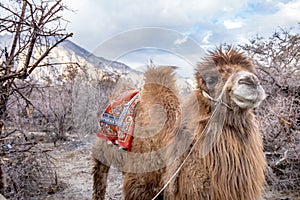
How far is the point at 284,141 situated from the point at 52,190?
4634 millimetres

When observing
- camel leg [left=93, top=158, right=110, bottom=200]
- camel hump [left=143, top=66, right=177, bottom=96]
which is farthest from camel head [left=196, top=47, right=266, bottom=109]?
camel leg [left=93, top=158, right=110, bottom=200]

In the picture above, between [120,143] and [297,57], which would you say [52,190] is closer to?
[120,143]

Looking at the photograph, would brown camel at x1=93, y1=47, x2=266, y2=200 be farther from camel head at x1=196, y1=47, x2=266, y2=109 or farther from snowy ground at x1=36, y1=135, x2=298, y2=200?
snowy ground at x1=36, y1=135, x2=298, y2=200

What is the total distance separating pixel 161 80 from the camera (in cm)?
408

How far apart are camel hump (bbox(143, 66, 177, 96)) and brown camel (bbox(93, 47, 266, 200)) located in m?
0.41

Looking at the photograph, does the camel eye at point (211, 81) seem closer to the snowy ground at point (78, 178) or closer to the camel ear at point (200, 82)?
the camel ear at point (200, 82)

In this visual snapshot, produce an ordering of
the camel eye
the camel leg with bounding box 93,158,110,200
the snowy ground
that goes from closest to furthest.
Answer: the camel eye < the camel leg with bounding box 93,158,110,200 < the snowy ground

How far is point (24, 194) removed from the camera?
534 cm

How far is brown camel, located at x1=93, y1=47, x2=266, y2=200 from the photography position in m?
2.91

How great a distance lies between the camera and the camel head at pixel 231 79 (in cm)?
268

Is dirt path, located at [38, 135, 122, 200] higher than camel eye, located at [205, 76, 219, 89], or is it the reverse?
camel eye, located at [205, 76, 219, 89]

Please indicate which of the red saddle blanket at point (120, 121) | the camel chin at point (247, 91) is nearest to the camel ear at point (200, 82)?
the camel chin at point (247, 91)

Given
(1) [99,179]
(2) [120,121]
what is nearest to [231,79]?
(2) [120,121]

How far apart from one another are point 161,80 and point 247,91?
161 centimetres
